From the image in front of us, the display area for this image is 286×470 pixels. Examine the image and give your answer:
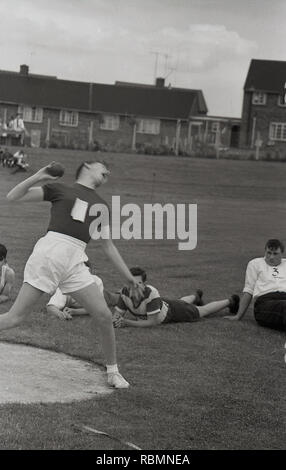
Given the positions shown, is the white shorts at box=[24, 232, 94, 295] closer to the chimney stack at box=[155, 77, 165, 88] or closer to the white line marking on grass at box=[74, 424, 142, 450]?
the white line marking on grass at box=[74, 424, 142, 450]

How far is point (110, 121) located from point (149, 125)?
2966mm

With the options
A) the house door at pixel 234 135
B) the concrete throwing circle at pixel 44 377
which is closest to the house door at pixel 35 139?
the house door at pixel 234 135

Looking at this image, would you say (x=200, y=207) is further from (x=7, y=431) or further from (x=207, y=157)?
(x=7, y=431)

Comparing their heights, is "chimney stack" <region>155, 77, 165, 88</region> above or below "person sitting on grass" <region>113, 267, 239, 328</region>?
above

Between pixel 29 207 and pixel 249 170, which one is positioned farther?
pixel 249 170

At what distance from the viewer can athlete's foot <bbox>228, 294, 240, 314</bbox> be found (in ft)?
36.1

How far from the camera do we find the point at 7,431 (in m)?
5.81

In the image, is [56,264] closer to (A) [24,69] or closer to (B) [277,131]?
(B) [277,131]

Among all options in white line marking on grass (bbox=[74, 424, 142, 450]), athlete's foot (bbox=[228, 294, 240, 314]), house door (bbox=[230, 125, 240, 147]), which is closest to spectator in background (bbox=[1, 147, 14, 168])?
athlete's foot (bbox=[228, 294, 240, 314])

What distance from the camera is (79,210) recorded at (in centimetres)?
690

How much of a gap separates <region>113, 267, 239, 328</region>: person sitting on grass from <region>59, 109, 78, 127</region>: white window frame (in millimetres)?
54818

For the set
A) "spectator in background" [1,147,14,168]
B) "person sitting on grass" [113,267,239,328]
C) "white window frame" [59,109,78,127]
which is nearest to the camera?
"person sitting on grass" [113,267,239,328]

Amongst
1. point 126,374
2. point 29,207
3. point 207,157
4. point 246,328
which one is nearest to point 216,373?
point 126,374

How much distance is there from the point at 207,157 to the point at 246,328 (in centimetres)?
3251
